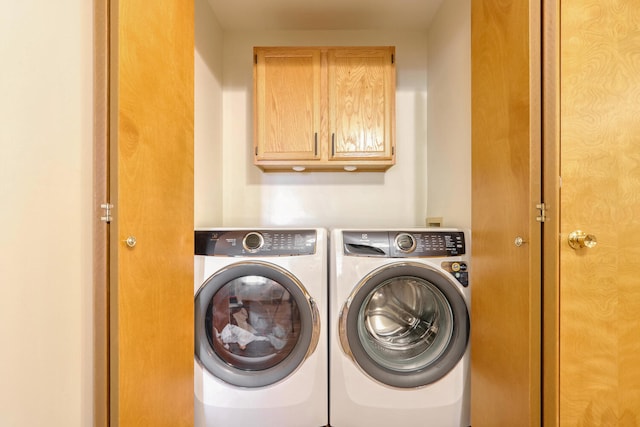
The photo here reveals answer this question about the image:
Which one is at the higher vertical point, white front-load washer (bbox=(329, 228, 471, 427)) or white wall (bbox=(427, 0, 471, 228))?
white wall (bbox=(427, 0, 471, 228))

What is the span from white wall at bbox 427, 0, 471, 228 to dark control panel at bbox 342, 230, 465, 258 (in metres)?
0.25

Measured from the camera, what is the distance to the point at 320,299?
1.53m

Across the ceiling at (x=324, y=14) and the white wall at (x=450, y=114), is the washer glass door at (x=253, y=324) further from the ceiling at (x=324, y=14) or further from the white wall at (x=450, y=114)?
the ceiling at (x=324, y=14)

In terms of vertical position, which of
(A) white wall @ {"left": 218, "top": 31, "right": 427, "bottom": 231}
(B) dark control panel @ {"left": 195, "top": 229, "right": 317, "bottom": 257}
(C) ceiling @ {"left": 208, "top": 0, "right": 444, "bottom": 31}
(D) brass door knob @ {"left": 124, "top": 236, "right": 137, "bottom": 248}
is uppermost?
(C) ceiling @ {"left": 208, "top": 0, "right": 444, "bottom": 31}

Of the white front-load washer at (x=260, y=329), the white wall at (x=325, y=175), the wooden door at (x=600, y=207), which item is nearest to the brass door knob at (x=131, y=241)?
the white front-load washer at (x=260, y=329)

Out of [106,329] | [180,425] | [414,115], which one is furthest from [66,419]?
[414,115]

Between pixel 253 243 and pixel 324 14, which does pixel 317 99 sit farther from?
pixel 253 243

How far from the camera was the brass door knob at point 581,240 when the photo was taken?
1.03 meters

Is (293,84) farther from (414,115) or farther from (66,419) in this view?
(66,419)

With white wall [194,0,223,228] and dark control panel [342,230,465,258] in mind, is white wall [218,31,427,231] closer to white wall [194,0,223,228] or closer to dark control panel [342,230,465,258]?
white wall [194,0,223,228]

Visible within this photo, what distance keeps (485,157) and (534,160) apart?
0.29m

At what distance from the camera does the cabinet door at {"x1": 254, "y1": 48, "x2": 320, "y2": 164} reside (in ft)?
6.68

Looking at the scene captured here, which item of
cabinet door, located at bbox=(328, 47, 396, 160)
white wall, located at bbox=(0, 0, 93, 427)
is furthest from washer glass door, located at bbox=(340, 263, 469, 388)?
white wall, located at bbox=(0, 0, 93, 427)

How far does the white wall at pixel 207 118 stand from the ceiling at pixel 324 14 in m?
0.16
